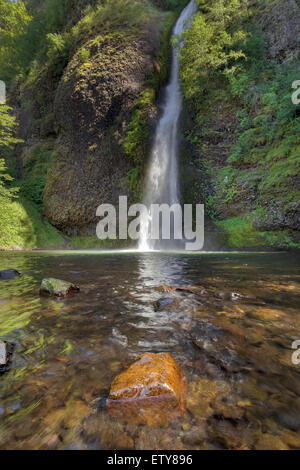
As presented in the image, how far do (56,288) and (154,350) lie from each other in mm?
1944

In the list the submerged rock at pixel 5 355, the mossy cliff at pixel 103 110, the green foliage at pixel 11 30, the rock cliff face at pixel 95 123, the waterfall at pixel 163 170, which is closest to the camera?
the submerged rock at pixel 5 355

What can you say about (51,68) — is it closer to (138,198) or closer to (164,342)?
(138,198)

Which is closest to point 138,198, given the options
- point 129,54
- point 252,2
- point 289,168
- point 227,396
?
point 289,168

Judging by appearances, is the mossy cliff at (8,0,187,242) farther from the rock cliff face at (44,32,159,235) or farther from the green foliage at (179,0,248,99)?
the green foliage at (179,0,248,99)

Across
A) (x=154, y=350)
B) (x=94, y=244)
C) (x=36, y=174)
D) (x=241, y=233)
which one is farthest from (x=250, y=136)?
(x=36, y=174)

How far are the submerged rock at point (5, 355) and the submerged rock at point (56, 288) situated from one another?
1354 mm

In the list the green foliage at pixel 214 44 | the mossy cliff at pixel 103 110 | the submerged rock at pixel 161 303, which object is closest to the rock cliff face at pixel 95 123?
the mossy cliff at pixel 103 110

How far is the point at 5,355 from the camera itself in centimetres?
152

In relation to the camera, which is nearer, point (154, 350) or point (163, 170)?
point (154, 350)

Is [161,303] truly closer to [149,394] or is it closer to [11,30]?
[149,394]

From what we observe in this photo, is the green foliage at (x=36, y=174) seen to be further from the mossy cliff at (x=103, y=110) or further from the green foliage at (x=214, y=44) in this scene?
the green foliage at (x=214, y=44)

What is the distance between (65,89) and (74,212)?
363 inches

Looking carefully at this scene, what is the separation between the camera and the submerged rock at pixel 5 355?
1444 millimetres
